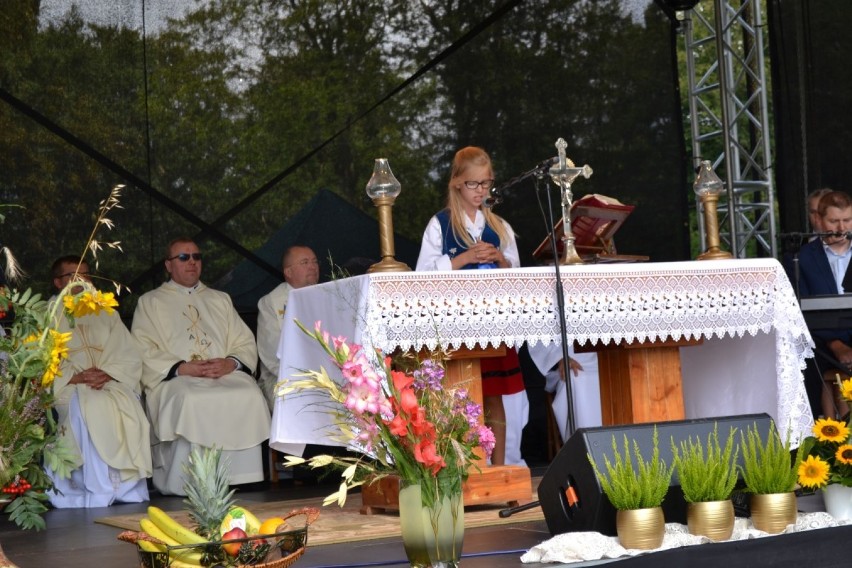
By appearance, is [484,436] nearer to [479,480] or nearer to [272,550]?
[272,550]

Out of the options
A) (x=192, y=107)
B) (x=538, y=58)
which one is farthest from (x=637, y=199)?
(x=192, y=107)

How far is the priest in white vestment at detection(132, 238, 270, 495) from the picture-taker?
292 inches

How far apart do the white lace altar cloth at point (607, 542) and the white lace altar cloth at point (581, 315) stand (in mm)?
1204

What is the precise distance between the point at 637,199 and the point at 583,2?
155cm

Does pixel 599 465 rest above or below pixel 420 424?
below

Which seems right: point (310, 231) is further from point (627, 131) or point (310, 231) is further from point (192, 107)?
point (627, 131)

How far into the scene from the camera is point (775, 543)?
355 centimetres

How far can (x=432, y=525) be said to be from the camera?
3225 millimetres

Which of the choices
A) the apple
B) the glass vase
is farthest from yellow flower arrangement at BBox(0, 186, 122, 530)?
the glass vase

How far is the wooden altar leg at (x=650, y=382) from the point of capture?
532 centimetres

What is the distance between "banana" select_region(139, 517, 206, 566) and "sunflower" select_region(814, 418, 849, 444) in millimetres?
2045

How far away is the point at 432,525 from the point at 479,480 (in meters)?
1.80

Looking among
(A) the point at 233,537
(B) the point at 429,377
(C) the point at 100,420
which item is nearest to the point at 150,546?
(A) the point at 233,537

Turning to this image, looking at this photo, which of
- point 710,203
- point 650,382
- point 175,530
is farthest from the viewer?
point 710,203
